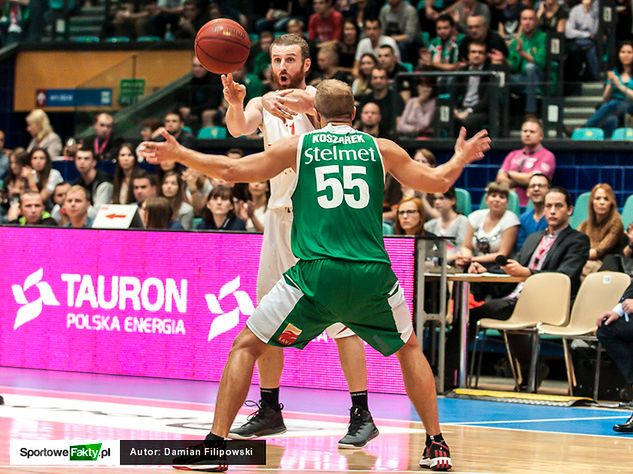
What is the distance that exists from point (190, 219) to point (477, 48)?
428 cm

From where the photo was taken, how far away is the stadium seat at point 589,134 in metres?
15.6

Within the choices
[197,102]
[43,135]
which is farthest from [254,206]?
[43,135]

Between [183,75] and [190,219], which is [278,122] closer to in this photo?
[190,219]

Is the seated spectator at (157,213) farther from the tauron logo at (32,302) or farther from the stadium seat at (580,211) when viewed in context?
the stadium seat at (580,211)

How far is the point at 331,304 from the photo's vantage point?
7.04 metres

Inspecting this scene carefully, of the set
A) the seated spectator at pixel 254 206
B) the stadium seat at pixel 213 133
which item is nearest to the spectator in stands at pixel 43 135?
the stadium seat at pixel 213 133

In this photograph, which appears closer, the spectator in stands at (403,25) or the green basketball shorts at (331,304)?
the green basketball shorts at (331,304)

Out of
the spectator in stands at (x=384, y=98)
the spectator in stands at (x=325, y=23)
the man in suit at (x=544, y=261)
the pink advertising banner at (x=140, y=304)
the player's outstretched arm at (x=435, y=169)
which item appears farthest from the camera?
the spectator in stands at (x=325, y=23)

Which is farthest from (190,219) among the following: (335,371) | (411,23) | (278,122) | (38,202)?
(278,122)

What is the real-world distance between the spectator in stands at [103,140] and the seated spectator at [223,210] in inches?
160

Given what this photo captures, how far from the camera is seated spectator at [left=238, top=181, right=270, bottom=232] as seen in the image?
46.2ft

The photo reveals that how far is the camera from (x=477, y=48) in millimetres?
16703

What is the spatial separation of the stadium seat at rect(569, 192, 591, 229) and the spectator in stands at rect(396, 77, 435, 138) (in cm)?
263

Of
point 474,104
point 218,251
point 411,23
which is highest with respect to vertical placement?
point 411,23
